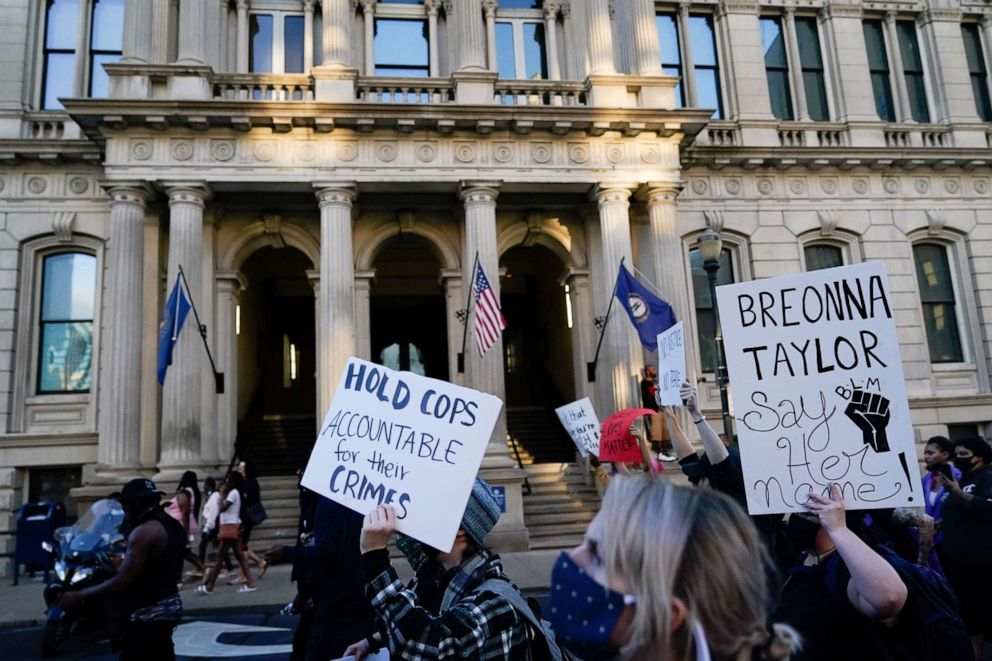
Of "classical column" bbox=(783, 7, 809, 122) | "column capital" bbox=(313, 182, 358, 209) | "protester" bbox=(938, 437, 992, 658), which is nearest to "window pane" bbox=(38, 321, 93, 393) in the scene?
"column capital" bbox=(313, 182, 358, 209)

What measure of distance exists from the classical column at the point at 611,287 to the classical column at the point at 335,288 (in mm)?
5782

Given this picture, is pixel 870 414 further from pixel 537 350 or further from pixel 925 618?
pixel 537 350

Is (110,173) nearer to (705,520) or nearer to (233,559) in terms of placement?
(233,559)

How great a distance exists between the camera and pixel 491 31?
63.8 feet

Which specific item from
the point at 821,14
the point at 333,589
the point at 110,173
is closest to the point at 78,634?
the point at 333,589

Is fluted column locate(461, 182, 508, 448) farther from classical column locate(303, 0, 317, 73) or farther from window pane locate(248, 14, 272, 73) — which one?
window pane locate(248, 14, 272, 73)

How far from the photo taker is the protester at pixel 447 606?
261 cm

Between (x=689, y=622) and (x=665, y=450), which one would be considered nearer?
(x=689, y=622)

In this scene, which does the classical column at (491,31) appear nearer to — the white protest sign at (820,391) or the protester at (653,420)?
the protester at (653,420)

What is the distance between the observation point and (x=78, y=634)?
841cm

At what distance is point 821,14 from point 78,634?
23.2 m

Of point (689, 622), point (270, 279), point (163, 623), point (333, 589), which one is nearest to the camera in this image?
point (689, 622)

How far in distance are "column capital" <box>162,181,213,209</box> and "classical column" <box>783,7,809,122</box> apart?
52.6ft

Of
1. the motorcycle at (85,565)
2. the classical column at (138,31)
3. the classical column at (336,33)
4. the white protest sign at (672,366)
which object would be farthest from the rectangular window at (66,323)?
the white protest sign at (672,366)
